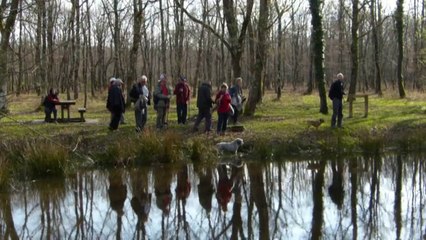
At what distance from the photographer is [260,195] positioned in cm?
1102

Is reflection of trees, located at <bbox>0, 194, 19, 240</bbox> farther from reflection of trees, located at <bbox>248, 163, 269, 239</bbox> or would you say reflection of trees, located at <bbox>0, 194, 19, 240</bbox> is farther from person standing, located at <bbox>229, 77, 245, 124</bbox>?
person standing, located at <bbox>229, 77, 245, 124</bbox>

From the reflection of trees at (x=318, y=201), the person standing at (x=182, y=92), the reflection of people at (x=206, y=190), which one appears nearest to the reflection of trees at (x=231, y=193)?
the reflection of people at (x=206, y=190)

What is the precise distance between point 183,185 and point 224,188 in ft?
3.31

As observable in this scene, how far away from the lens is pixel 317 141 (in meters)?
16.9

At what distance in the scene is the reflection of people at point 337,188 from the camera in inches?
412

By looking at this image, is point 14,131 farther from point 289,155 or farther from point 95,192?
point 289,155

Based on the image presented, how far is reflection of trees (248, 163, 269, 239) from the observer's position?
873 centimetres

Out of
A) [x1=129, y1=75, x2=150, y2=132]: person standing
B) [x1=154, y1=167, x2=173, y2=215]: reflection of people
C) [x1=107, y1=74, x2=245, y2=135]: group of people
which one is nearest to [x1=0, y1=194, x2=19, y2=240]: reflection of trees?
[x1=154, y1=167, x2=173, y2=215]: reflection of people

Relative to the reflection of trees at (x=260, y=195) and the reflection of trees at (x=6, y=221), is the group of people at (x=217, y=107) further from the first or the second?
the reflection of trees at (x=6, y=221)

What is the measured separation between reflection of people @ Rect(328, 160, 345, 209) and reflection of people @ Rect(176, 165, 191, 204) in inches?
118

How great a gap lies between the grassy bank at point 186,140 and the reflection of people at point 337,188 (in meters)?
2.52

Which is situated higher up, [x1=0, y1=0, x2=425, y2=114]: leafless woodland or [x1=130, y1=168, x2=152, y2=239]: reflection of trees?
[x1=0, y1=0, x2=425, y2=114]: leafless woodland

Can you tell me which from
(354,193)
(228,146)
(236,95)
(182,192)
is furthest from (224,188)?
(236,95)

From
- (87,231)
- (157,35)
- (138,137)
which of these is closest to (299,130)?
(138,137)
